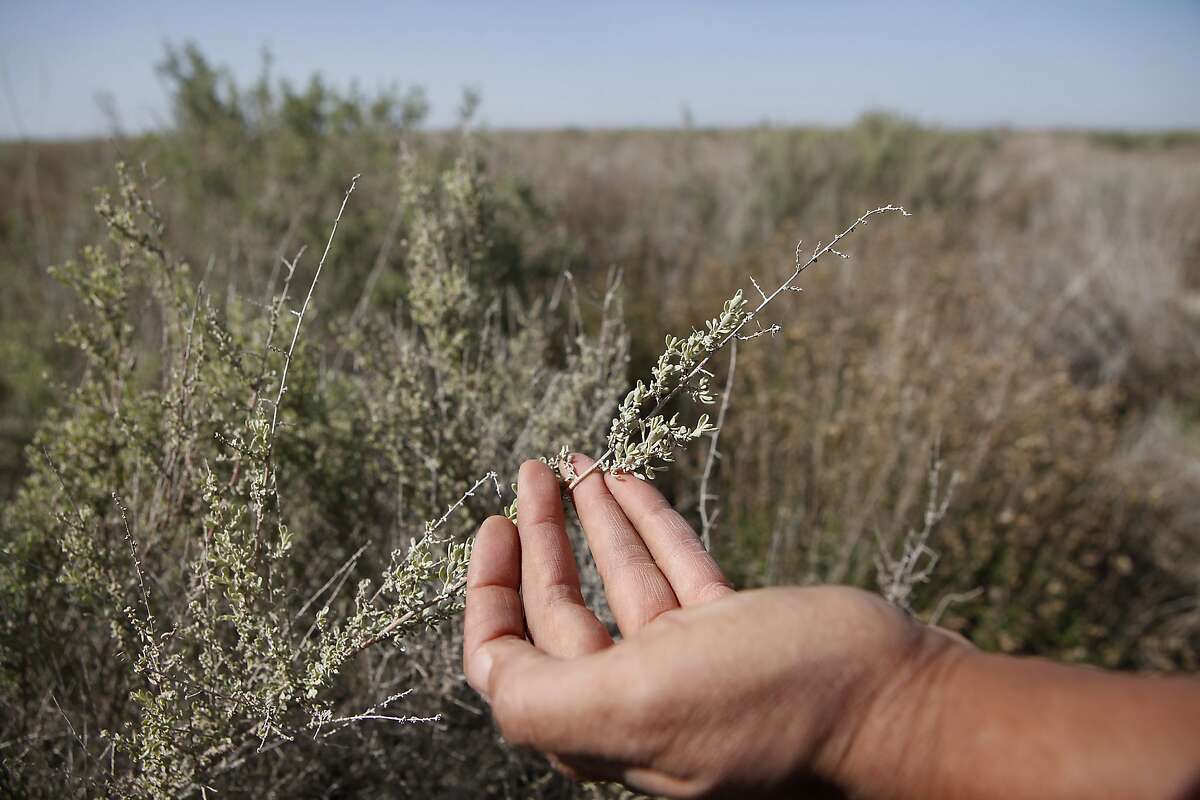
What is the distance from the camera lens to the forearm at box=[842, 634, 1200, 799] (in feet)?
2.27

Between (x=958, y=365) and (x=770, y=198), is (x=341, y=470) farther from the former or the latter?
(x=770, y=198)

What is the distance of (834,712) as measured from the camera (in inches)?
32.4

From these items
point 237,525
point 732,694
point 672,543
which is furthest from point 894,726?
point 237,525

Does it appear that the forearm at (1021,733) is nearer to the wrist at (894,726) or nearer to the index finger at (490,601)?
the wrist at (894,726)

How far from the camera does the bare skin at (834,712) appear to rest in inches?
28.0

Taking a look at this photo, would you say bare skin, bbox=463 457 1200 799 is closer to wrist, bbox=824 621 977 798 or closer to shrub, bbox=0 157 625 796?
wrist, bbox=824 621 977 798

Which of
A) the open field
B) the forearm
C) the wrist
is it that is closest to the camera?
the forearm

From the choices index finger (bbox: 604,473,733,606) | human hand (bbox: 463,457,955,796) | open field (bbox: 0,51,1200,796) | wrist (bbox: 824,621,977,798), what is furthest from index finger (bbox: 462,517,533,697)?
open field (bbox: 0,51,1200,796)

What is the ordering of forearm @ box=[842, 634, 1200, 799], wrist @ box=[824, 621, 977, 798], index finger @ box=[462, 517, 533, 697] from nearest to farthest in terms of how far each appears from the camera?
forearm @ box=[842, 634, 1200, 799] → wrist @ box=[824, 621, 977, 798] → index finger @ box=[462, 517, 533, 697]

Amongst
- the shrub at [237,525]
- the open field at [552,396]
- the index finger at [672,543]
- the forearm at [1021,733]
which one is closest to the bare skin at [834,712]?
the forearm at [1021,733]

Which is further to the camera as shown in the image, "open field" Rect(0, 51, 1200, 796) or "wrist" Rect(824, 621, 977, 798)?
"open field" Rect(0, 51, 1200, 796)

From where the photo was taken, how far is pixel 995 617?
3125 mm

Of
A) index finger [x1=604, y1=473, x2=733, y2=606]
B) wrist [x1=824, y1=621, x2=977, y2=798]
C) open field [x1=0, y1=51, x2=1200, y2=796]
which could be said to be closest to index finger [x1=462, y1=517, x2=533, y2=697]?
A: index finger [x1=604, y1=473, x2=733, y2=606]

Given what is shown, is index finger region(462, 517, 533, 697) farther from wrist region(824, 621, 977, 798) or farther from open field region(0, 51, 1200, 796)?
open field region(0, 51, 1200, 796)
